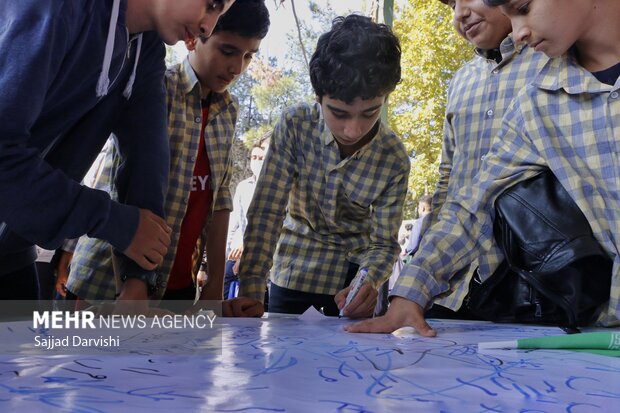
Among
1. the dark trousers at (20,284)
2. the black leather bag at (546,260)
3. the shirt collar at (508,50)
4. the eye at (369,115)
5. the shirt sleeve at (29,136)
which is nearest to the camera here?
the shirt sleeve at (29,136)

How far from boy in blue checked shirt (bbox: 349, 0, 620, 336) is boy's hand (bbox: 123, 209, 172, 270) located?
36 cm

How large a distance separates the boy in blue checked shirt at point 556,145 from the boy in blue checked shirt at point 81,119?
0.46 m

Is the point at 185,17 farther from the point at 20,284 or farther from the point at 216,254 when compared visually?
the point at 216,254

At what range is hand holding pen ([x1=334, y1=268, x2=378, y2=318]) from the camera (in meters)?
1.41

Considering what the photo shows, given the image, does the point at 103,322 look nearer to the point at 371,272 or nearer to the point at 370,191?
the point at 371,272

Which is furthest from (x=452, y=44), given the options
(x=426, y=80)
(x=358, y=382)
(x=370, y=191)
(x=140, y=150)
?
(x=358, y=382)

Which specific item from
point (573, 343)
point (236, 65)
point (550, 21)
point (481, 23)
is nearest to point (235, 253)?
point (236, 65)

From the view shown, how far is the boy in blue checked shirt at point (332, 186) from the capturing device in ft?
5.31

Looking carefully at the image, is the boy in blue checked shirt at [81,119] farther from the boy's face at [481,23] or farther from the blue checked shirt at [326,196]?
the boy's face at [481,23]

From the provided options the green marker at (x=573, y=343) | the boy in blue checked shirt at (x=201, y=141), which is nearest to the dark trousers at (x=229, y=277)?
the boy in blue checked shirt at (x=201, y=141)

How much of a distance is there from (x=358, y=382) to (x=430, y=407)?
0.33 feet

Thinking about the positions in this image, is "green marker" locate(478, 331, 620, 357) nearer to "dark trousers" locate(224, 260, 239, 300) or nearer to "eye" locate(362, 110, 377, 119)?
"eye" locate(362, 110, 377, 119)

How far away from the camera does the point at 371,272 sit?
62.7 inches

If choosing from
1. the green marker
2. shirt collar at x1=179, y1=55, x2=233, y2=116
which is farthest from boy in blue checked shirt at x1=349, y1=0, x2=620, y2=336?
shirt collar at x1=179, y1=55, x2=233, y2=116
